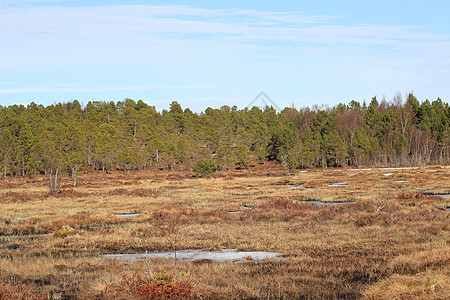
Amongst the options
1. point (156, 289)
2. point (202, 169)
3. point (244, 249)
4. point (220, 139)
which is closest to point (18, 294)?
point (156, 289)

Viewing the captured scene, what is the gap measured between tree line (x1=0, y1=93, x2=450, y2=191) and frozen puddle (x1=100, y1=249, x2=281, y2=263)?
60.8m

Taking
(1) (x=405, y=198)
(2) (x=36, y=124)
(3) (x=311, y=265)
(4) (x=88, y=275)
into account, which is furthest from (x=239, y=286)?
(2) (x=36, y=124)

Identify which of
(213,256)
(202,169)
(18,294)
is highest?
(202,169)

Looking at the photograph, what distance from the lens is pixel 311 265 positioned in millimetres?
12141

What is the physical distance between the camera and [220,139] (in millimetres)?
124562

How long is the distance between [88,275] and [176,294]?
12.0 ft

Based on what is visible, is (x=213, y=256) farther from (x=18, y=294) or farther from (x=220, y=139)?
(x=220, y=139)

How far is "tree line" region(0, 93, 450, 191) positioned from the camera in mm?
88375

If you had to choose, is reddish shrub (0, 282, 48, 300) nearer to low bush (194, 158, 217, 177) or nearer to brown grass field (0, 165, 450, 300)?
brown grass field (0, 165, 450, 300)

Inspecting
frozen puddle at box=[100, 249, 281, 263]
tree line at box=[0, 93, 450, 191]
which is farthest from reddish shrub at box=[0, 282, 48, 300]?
tree line at box=[0, 93, 450, 191]

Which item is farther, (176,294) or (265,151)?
(265,151)

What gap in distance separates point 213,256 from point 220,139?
109871 millimetres

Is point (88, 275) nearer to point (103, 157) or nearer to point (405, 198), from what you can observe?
point (405, 198)

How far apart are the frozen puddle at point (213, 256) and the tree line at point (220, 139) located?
60.8 metres
